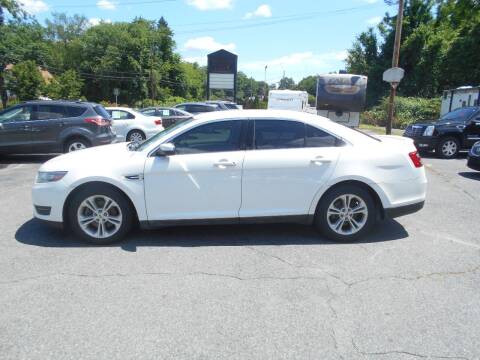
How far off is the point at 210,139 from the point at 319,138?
1.32 m

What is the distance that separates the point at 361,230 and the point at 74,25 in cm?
10119

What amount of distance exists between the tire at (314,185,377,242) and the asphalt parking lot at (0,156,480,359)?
162mm

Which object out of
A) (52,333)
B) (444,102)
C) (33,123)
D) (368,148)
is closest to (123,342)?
(52,333)

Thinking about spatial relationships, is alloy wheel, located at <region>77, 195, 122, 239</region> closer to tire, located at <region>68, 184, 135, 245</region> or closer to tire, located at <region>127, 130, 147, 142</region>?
tire, located at <region>68, 184, 135, 245</region>

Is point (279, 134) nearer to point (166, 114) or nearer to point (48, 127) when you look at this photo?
point (48, 127)

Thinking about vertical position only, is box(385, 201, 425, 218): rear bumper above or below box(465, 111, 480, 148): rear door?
below

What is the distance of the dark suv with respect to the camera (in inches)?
420

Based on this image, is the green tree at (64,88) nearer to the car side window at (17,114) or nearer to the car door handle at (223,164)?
the car side window at (17,114)

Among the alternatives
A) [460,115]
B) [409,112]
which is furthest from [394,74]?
[409,112]

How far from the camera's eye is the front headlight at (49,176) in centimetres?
477

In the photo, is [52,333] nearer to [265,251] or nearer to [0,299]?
[0,299]

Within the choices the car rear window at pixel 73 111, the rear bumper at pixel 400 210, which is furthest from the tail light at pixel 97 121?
the rear bumper at pixel 400 210

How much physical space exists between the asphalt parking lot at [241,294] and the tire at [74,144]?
5.54 meters

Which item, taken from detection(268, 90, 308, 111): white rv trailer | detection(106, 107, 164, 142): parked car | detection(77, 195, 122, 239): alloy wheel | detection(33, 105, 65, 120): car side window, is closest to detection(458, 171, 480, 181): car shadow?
detection(77, 195, 122, 239): alloy wheel
